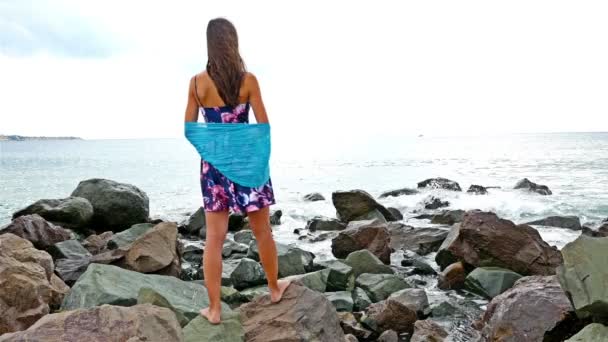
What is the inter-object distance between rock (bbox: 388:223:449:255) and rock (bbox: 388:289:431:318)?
→ 4831mm

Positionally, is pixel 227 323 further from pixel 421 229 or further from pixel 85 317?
pixel 421 229

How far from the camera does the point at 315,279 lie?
320 inches

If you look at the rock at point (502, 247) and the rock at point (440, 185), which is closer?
the rock at point (502, 247)

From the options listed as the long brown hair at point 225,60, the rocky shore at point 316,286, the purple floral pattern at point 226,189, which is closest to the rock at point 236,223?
the rocky shore at point 316,286

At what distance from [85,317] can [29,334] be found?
363 millimetres

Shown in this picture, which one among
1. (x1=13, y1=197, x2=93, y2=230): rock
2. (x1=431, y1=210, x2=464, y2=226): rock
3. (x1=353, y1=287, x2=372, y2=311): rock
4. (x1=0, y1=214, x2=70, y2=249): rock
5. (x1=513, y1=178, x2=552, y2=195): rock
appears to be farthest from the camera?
(x1=513, y1=178, x2=552, y2=195): rock

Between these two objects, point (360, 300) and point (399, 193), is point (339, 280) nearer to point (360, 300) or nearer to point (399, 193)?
point (360, 300)

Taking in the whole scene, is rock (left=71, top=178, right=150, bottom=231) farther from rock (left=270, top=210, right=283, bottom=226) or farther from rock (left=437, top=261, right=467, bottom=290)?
rock (left=437, top=261, right=467, bottom=290)

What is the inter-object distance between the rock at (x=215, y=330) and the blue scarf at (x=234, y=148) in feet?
4.13

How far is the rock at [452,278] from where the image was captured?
9.52 meters

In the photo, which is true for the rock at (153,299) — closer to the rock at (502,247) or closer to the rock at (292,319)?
the rock at (292,319)

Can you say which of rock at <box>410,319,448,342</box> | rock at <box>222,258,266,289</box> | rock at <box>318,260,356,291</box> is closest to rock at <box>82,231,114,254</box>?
rock at <box>222,258,266,289</box>

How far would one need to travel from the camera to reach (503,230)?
986cm

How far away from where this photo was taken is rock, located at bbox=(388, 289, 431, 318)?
24.8 feet
